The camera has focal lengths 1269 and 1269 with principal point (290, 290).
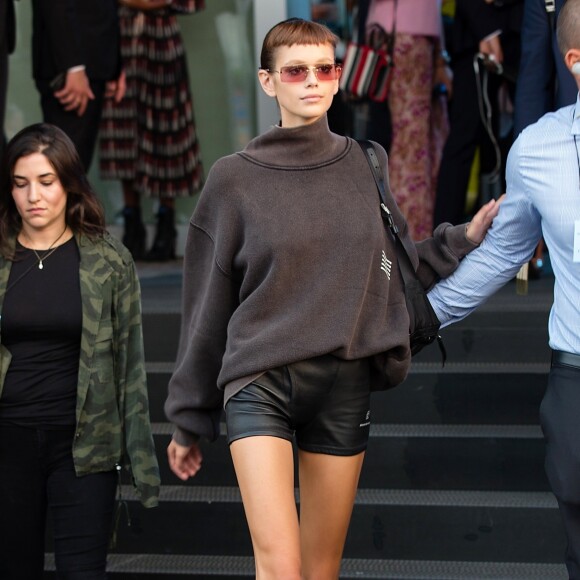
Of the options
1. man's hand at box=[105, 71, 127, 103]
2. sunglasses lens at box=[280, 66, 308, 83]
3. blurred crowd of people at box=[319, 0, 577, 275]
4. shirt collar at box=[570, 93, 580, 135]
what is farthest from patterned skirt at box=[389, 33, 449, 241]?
shirt collar at box=[570, 93, 580, 135]

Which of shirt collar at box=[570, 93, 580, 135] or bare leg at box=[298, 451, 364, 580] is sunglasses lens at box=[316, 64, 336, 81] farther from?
bare leg at box=[298, 451, 364, 580]

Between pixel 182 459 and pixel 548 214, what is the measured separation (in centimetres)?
124

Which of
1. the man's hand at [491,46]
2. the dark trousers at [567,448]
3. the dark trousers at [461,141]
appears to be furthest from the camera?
the dark trousers at [461,141]

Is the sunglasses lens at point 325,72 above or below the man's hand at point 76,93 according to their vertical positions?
above

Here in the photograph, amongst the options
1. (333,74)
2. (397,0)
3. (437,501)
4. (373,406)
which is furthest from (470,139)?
(333,74)

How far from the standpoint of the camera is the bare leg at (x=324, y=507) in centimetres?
340

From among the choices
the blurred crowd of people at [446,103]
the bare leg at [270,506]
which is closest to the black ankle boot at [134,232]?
the blurred crowd of people at [446,103]

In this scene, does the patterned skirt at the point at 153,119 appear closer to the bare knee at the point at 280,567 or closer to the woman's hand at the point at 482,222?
the woman's hand at the point at 482,222

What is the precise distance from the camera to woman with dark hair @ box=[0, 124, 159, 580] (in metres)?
3.87

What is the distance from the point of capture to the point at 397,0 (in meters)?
6.51

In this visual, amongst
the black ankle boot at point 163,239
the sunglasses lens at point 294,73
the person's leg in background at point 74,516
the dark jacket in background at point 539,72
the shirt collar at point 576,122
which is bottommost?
the black ankle boot at point 163,239

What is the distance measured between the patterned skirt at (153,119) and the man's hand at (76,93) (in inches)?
66.4

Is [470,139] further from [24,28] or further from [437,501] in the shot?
[24,28]

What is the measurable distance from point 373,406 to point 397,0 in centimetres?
241
